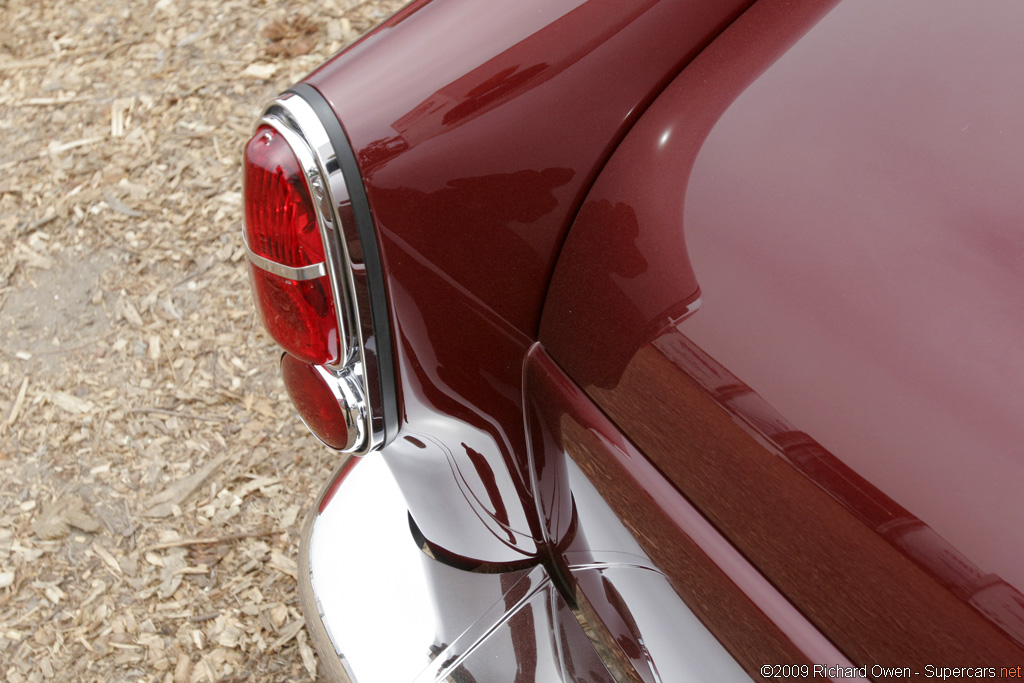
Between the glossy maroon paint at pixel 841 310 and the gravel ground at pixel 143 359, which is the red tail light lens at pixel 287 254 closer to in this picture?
the glossy maroon paint at pixel 841 310

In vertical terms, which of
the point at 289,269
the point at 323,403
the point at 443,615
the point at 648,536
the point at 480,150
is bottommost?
the point at 443,615

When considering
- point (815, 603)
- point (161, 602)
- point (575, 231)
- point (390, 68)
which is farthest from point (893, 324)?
point (161, 602)

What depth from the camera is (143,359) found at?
2.56m

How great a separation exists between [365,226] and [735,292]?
442 mm

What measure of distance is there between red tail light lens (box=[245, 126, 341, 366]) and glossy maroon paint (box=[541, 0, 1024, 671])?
336 millimetres

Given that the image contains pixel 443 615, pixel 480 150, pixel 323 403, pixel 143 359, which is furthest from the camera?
pixel 143 359

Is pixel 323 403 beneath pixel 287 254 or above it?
beneath

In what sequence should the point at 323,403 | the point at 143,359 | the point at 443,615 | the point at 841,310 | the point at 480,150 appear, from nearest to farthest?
the point at 841,310, the point at 480,150, the point at 323,403, the point at 443,615, the point at 143,359

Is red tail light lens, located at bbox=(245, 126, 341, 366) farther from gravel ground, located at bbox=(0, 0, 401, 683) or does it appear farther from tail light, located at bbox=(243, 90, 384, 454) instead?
gravel ground, located at bbox=(0, 0, 401, 683)

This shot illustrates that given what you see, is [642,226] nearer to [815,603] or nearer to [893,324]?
[893,324]

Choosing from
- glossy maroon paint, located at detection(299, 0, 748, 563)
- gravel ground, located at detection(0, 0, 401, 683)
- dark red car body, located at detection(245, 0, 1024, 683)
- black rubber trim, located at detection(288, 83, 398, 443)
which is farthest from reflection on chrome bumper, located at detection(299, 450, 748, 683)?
gravel ground, located at detection(0, 0, 401, 683)

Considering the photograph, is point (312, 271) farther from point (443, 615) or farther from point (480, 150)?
point (443, 615)

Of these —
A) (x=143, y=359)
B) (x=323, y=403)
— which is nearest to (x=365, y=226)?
(x=323, y=403)

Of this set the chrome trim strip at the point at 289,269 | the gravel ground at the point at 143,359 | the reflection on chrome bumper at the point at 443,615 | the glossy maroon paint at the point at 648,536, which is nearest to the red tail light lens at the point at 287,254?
the chrome trim strip at the point at 289,269
